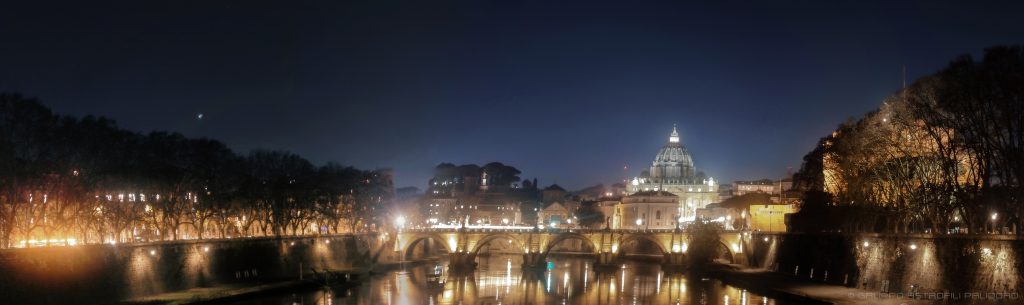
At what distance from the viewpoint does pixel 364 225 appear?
12600 cm

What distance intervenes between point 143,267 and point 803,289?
47266 millimetres

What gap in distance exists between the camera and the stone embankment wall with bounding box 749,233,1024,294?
51.0 metres

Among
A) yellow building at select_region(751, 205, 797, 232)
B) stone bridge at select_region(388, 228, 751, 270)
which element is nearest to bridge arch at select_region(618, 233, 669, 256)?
stone bridge at select_region(388, 228, 751, 270)

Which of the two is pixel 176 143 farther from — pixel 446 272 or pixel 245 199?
pixel 446 272

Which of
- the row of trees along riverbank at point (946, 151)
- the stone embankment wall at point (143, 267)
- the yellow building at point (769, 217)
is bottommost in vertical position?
the stone embankment wall at point (143, 267)

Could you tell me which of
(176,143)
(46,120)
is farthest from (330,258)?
(46,120)

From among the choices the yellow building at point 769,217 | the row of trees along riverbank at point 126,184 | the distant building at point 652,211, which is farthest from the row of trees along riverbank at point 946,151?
the distant building at point 652,211

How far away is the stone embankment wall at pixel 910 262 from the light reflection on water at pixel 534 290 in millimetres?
6484

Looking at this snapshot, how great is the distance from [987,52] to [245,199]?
61.7 m

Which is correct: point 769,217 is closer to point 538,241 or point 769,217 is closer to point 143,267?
point 538,241

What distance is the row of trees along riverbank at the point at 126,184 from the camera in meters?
61.6

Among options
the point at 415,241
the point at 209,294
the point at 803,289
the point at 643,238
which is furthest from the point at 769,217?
the point at 209,294

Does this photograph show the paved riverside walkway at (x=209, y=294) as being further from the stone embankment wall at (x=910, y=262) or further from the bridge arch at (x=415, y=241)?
the stone embankment wall at (x=910, y=262)

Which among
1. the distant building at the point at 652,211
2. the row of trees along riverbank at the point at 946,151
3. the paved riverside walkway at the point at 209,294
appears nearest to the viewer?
the row of trees along riverbank at the point at 946,151
